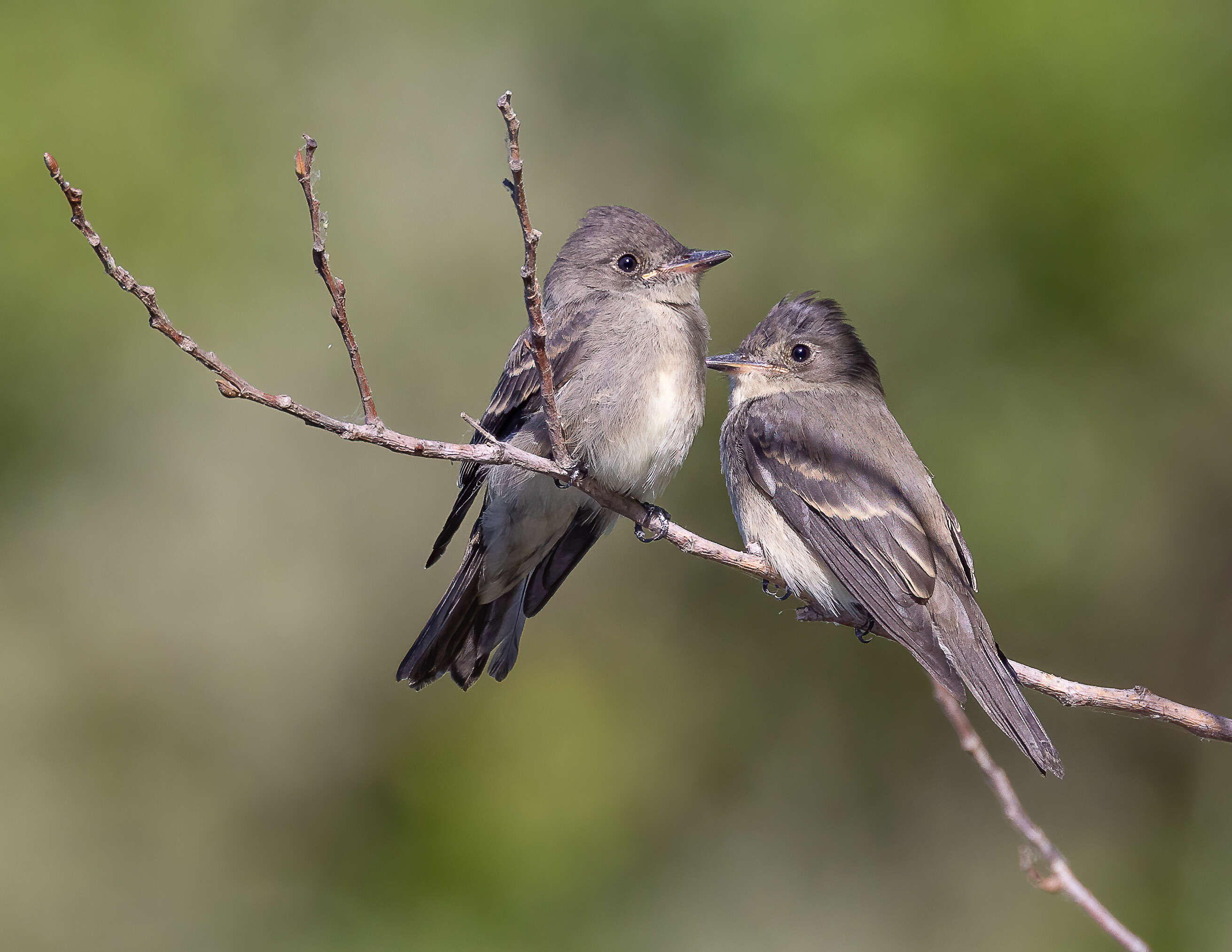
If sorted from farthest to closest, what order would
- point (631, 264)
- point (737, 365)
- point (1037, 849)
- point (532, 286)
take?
point (737, 365) → point (631, 264) → point (532, 286) → point (1037, 849)

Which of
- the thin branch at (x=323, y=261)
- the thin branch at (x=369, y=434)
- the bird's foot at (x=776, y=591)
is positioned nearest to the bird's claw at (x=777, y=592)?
the bird's foot at (x=776, y=591)

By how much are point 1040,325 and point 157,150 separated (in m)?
6.15

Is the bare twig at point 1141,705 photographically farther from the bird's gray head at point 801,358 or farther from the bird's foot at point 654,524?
the bird's gray head at point 801,358

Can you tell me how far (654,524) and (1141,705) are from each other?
5.17 feet

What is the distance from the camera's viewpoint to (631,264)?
15.1ft

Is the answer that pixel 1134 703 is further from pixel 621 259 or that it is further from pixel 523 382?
pixel 621 259

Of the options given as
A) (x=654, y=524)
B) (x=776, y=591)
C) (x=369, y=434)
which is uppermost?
(x=369, y=434)

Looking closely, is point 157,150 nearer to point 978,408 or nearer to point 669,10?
point 669,10

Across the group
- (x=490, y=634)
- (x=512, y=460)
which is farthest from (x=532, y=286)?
(x=490, y=634)

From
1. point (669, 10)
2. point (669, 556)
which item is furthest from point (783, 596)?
point (669, 10)

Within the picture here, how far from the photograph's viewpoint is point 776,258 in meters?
7.89

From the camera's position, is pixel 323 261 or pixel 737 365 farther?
pixel 737 365

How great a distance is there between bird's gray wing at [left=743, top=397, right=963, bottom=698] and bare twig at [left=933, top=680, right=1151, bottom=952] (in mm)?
1036

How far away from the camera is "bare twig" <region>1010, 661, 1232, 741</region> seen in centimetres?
293
